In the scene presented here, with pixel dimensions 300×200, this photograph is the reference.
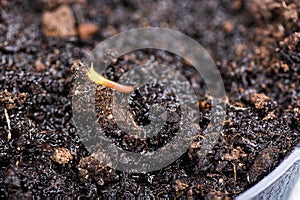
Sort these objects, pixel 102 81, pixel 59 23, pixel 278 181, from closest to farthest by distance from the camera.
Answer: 1. pixel 278 181
2. pixel 102 81
3. pixel 59 23

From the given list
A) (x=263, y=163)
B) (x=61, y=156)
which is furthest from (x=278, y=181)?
(x=61, y=156)

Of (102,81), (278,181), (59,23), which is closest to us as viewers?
(278,181)

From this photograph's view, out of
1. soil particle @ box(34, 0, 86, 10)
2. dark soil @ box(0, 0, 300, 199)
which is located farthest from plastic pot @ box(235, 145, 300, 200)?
soil particle @ box(34, 0, 86, 10)

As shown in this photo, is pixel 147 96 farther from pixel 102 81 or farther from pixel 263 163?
pixel 263 163

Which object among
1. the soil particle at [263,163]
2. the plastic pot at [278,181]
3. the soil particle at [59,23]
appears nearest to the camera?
the plastic pot at [278,181]

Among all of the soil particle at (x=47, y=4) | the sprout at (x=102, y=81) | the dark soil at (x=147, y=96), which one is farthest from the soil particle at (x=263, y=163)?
the soil particle at (x=47, y=4)

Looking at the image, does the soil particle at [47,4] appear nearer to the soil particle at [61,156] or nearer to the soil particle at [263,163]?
the soil particle at [61,156]

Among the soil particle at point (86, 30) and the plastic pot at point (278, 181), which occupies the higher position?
the plastic pot at point (278, 181)
